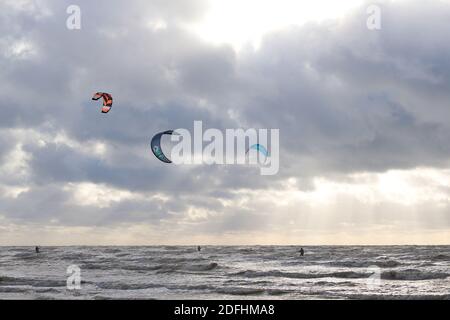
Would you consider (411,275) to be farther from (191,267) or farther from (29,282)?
(29,282)

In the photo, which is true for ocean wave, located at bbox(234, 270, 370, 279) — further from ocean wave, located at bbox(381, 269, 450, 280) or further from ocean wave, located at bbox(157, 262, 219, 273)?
ocean wave, located at bbox(157, 262, 219, 273)

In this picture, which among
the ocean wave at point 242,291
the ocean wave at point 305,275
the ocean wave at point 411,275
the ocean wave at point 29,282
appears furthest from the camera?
the ocean wave at point 305,275

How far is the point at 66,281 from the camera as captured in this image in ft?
104

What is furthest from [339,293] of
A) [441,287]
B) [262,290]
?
[441,287]

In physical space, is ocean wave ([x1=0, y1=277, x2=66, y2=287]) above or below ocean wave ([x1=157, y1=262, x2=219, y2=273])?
above

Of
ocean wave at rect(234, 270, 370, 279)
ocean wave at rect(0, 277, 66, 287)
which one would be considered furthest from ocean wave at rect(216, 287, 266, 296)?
ocean wave at rect(234, 270, 370, 279)

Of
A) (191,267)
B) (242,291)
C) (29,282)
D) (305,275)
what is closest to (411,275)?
(305,275)

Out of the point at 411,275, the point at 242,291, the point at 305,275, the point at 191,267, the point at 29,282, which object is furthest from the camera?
the point at 191,267

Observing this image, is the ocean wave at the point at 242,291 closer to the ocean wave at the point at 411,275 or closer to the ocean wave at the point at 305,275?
the ocean wave at the point at 305,275

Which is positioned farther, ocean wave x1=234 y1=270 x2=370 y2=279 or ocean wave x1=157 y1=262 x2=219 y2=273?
ocean wave x1=157 y1=262 x2=219 y2=273

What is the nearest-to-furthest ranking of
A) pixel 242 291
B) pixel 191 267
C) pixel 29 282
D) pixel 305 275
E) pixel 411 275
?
pixel 242 291 < pixel 29 282 < pixel 411 275 < pixel 305 275 < pixel 191 267

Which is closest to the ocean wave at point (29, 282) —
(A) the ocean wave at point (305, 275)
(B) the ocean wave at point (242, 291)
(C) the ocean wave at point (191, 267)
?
(B) the ocean wave at point (242, 291)

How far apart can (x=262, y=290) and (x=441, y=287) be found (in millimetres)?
9978
